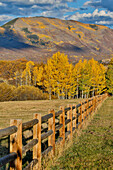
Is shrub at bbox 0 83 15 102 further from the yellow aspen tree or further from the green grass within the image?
the yellow aspen tree

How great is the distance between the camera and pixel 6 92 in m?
27.2

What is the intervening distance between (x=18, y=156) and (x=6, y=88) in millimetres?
23122

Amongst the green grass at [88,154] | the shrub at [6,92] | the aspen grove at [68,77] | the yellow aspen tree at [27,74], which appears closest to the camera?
the green grass at [88,154]

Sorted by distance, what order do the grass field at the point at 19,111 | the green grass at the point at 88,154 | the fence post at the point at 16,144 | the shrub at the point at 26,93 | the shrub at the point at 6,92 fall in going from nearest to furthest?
the fence post at the point at 16,144 → the green grass at the point at 88,154 → the grass field at the point at 19,111 → the shrub at the point at 6,92 → the shrub at the point at 26,93

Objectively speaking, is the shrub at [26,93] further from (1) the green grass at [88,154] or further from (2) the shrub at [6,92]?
(1) the green grass at [88,154]

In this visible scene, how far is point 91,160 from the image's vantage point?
6090mm

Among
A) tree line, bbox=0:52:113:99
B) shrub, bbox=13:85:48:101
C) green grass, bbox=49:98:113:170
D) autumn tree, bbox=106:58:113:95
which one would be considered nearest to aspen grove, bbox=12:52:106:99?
tree line, bbox=0:52:113:99

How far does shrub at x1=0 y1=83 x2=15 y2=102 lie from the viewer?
26.1 m

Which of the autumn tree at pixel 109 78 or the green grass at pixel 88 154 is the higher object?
the autumn tree at pixel 109 78

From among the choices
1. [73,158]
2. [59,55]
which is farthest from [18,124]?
[59,55]

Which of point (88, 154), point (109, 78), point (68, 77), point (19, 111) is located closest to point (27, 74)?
point (109, 78)

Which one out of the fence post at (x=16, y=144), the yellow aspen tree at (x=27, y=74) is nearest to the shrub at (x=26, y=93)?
the fence post at (x=16, y=144)

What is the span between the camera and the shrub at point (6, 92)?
26.1 m

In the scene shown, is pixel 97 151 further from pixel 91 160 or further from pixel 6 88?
pixel 6 88
